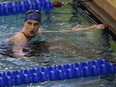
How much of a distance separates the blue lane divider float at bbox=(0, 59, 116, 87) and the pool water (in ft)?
0.24

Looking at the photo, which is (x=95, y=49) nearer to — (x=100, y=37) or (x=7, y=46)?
(x=100, y=37)

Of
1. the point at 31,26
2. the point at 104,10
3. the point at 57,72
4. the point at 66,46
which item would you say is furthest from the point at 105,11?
the point at 57,72

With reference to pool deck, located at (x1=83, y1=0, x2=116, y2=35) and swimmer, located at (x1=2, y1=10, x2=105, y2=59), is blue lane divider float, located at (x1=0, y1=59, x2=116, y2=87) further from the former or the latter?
pool deck, located at (x1=83, y1=0, x2=116, y2=35)

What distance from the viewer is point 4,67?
6613 mm

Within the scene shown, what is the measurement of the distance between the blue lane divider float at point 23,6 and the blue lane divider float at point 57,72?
309cm

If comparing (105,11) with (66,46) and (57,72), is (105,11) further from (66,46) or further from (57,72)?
(57,72)

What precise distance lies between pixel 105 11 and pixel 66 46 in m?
1.34

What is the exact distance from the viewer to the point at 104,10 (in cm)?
832

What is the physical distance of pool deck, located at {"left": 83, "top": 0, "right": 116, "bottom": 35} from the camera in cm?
771

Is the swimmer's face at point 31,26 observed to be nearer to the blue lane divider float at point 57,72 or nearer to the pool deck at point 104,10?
the blue lane divider float at point 57,72

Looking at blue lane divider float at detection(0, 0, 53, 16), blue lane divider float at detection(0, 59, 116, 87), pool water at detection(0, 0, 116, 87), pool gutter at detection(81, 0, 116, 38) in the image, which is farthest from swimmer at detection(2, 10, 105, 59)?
blue lane divider float at detection(0, 0, 53, 16)

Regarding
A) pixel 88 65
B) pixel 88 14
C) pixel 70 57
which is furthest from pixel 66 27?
pixel 88 65

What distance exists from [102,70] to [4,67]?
1504 millimetres

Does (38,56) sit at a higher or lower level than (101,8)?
lower
